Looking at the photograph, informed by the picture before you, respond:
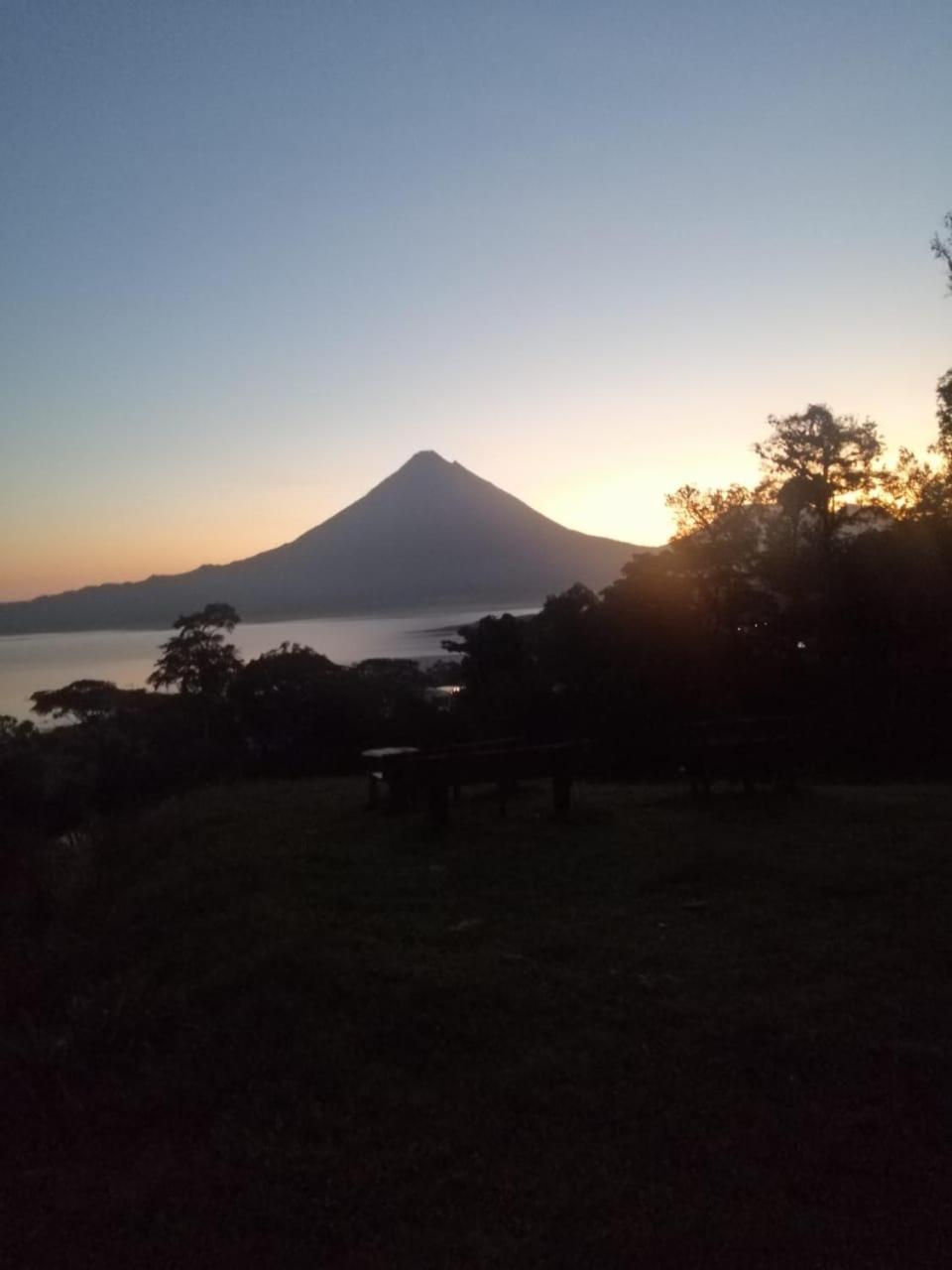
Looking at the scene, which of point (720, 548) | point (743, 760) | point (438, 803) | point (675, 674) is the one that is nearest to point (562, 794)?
point (438, 803)

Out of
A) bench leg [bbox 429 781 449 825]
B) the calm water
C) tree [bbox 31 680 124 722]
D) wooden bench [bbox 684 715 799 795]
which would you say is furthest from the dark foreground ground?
the calm water

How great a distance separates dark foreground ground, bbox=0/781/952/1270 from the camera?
118 inches

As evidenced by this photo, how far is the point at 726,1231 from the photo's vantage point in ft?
9.57

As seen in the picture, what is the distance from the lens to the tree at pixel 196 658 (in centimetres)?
3272

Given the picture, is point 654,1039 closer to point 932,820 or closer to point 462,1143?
point 462,1143

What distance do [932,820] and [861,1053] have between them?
4568 millimetres

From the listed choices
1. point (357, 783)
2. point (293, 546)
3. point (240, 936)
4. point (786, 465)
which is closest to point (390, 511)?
point (293, 546)

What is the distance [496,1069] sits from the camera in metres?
3.93

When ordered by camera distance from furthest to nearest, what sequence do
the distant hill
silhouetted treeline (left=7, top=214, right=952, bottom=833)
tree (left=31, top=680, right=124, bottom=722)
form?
the distant hill
tree (left=31, top=680, right=124, bottom=722)
silhouetted treeline (left=7, top=214, right=952, bottom=833)

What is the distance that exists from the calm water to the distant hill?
2.99 metres

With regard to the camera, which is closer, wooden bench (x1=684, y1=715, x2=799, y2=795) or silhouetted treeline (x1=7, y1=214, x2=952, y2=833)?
wooden bench (x1=684, y1=715, x2=799, y2=795)

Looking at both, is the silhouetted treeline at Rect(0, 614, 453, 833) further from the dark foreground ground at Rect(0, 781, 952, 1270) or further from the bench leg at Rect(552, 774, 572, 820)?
the dark foreground ground at Rect(0, 781, 952, 1270)

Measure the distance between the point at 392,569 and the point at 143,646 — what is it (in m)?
30.3

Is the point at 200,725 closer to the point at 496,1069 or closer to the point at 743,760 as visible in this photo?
the point at 743,760
